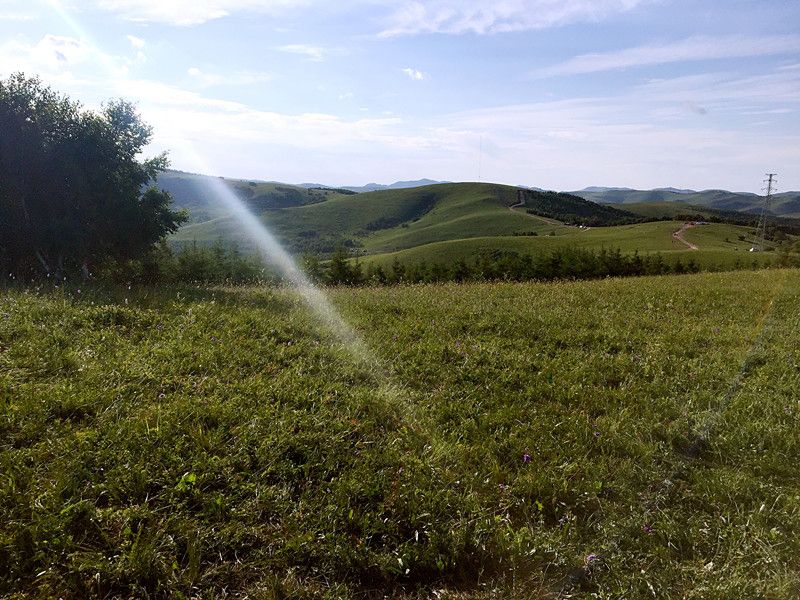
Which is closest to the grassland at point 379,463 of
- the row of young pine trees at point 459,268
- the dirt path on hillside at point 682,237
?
the row of young pine trees at point 459,268

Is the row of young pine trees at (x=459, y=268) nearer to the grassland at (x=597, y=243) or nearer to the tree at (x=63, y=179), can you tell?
the tree at (x=63, y=179)

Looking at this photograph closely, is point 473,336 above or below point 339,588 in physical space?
above

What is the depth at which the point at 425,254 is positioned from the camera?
122812 millimetres

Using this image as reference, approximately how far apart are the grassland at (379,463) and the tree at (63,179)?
10.6m

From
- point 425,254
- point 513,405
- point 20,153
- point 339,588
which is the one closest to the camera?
point 339,588

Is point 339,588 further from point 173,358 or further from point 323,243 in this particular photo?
point 323,243

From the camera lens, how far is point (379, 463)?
445cm

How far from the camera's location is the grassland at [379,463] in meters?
3.33

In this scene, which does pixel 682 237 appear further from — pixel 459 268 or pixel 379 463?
pixel 379 463

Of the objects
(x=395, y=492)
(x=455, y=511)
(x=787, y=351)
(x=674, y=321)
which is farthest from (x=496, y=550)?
(x=674, y=321)

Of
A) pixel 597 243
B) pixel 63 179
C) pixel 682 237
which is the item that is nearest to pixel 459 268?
pixel 63 179

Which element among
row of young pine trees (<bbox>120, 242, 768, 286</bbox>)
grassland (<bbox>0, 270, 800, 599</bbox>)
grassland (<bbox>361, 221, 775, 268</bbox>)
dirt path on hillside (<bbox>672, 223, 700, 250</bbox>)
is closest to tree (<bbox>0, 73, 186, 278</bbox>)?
row of young pine trees (<bbox>120, 242, 768, 286</bbox>)

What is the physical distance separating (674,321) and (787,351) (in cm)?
209

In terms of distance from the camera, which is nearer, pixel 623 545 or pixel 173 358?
pixel 623 545
